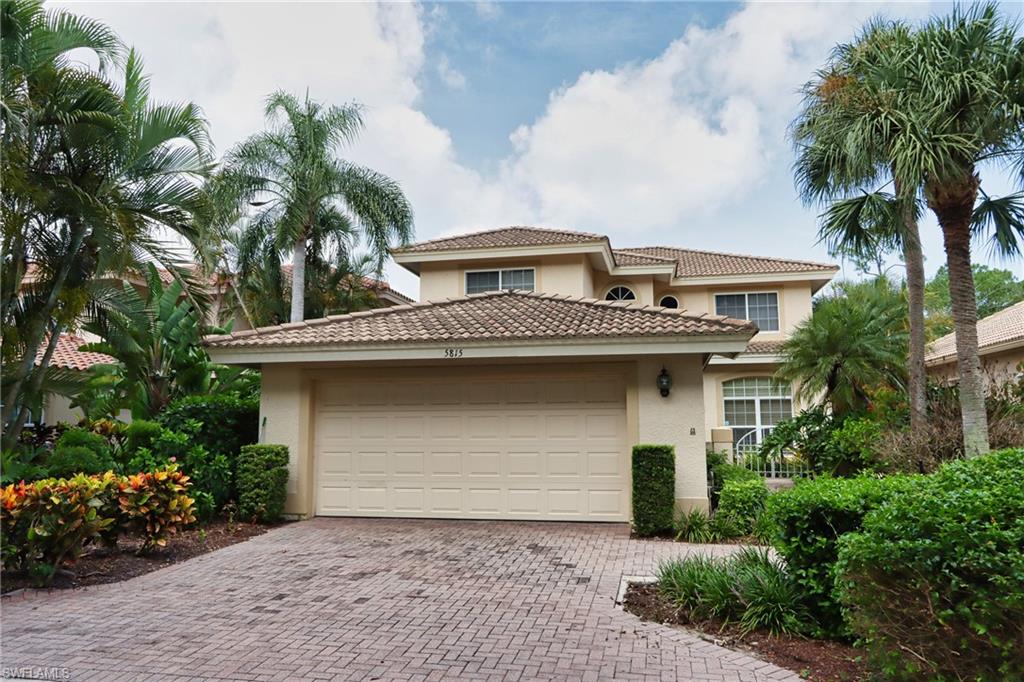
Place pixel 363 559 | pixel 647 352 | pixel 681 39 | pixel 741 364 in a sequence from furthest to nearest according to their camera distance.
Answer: pixel 741 364 < pixel 681 39 < pixel 647 352 < pixel 363 559

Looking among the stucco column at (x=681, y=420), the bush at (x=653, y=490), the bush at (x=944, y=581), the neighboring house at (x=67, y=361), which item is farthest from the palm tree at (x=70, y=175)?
the bush at (x=944, y=581)

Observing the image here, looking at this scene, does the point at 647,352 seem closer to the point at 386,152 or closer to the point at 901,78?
the point at 901,78

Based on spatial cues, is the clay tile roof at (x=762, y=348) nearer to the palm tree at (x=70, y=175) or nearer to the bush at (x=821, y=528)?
the bush at (x=821, y=528)

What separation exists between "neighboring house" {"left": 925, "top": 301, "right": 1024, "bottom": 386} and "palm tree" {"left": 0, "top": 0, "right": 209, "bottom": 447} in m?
16.8

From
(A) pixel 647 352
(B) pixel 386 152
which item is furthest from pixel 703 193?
(A) pixel 647 352

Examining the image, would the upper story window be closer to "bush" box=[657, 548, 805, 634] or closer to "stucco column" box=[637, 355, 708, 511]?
"stucco column" box=[637, 355, 708, 511]

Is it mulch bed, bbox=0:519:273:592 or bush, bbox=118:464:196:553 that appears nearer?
mulch bed, bbox=0:519:273:592

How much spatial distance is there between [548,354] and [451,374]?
2037mm

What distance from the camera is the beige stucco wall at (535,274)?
20562 mm

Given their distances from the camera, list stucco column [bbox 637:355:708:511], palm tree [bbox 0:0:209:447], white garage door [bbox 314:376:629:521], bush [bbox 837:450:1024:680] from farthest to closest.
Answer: white garage door [bbox 314:376:629:521], stucco column [bbox 637:355:708:511], palm tree [bbox 0:0:209:447], bush [bbox 837:450:1024:680]

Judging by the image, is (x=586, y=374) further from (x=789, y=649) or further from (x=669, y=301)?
(x=669, y=301)

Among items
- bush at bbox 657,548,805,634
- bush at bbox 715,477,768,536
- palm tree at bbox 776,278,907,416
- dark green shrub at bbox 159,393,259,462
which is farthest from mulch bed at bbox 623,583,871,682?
palm tree at bbox 776,278,907,416

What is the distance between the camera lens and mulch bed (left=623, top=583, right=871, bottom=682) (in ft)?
15.3

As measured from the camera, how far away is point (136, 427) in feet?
37.0
